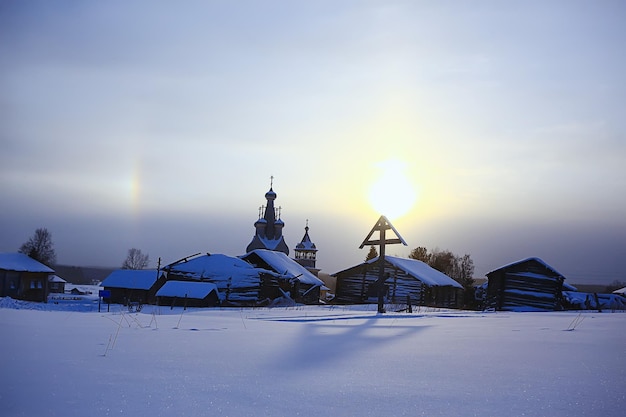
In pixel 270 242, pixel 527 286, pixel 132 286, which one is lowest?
pixel 132 286

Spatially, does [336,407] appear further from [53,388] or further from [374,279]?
[374,279]

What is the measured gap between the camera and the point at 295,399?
3.84m

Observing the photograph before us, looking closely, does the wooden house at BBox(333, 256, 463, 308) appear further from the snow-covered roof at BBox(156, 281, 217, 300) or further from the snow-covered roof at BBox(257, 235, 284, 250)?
the snow-covered roof at BBox(257, 235, 284, 250)

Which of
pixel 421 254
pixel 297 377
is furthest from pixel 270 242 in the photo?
pixel 297 377

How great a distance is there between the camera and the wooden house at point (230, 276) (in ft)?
143

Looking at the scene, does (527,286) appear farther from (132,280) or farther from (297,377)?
(297,377)

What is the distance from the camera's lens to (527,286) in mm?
37969

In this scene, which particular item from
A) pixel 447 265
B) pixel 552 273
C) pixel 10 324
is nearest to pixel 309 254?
pixel 447 265

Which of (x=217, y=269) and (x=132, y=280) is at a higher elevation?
(x=217, y=269)

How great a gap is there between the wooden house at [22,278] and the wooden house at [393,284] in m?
31.0

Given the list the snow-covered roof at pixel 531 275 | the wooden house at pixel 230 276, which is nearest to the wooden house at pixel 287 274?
the wooden house at pixel 230 276

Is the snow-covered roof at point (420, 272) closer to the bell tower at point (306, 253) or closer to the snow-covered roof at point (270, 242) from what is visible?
the snow-covered roof at point (270, 242)

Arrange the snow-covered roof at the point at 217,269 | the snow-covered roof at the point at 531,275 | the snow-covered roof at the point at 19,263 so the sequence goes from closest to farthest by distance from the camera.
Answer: the snow-covered roof at the point at 531,275 → the snow-covered roof at the point at 217,269 → the snow-covered roof at the point at 19,263

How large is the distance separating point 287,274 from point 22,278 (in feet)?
90.9
